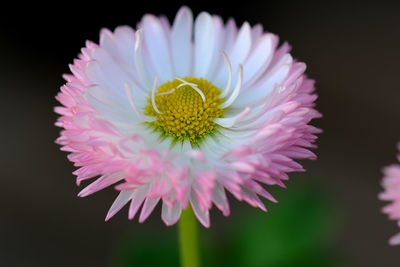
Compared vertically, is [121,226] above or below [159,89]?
above

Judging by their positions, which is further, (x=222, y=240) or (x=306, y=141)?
(x=222, y=240)

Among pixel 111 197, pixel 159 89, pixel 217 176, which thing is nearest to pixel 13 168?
pixel 111 197

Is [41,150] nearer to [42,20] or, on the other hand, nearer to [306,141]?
[42,20]

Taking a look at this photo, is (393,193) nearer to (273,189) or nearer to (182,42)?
(182,42)

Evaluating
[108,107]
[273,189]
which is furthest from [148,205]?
[273,189]

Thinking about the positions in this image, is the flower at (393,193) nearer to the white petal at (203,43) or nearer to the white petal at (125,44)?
the white petal at (203,43)

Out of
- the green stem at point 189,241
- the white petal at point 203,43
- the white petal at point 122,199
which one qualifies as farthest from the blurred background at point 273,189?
the white petal at point 122,199
